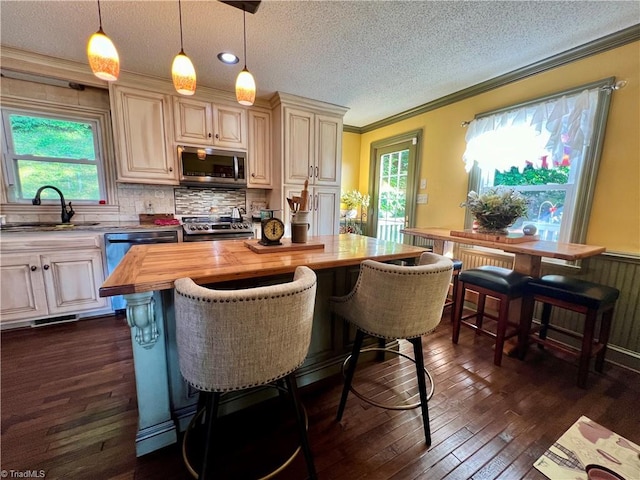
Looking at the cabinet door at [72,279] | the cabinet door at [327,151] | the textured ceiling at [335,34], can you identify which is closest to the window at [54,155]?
the textured ceiling at [335,34]

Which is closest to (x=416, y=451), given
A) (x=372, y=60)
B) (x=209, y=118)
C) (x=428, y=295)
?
(x=428, y=295)

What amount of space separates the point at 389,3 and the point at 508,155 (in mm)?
1839

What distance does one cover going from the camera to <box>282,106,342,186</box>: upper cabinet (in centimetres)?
323

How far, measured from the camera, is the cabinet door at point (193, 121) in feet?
9.46

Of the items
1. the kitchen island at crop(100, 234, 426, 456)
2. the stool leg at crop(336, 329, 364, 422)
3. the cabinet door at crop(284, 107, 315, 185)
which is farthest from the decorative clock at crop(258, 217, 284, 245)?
the cabinet door at crop(284, 107, 315, 185)

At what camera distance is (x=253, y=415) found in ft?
4.83

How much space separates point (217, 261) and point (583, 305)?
2271 mm

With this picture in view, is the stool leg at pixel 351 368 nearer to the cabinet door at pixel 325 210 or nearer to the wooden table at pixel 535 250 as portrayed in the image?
the wooden table at pixel 535 250

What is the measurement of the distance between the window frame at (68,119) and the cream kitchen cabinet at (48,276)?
0.70 meters

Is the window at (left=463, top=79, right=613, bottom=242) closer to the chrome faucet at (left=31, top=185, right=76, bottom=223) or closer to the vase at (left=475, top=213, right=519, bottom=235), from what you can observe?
the vase at (left=475, top=213, right=519, bottom=235)

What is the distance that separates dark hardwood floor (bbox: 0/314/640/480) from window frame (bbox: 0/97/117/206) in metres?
1.49

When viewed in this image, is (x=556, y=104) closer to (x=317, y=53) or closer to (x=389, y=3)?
(x=389, y=3)

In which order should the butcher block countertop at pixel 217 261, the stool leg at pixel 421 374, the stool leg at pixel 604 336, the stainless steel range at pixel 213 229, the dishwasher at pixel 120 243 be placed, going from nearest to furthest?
the butcher block countertop at pixel 217 261
the stool leg at pixel 421 374
the stool leg at pixel 604 336
the dishwasher at pixel 120 243
the stainless steel range at pixel 213 229

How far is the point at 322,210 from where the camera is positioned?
3609 mm
